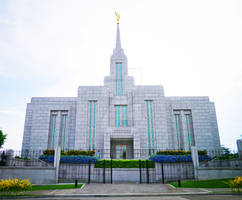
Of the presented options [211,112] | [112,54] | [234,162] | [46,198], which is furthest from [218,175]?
[112,54]

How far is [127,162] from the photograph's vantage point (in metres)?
19.2

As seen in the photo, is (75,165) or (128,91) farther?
(128,91)

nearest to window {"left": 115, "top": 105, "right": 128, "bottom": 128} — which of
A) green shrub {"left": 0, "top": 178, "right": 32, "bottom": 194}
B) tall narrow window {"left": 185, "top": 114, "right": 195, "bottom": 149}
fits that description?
tall narrow window {"left": 185, "top": 114, "right": 195, "bottom": 149}

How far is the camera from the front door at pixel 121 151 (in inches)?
1425

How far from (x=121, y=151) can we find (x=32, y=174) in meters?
21.9

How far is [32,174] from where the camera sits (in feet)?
54.6

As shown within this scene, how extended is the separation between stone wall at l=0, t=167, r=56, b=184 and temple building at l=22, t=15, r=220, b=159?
21.2 m

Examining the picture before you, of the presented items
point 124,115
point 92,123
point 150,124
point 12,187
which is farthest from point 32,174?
point 150,124

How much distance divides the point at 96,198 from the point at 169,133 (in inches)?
1334

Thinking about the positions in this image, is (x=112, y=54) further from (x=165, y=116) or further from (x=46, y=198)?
(x=46, y=198)

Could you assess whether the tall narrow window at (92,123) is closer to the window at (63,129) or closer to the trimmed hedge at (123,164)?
the window at (63,129)

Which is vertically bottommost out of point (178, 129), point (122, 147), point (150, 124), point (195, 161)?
point (195, 161)

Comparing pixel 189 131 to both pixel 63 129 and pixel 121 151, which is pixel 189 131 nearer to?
pixel 121 151

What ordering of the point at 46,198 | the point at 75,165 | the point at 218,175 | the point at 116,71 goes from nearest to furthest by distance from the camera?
1. the point at 46,198
2. the point at 218,175
3. the point at 75,165
4. the point at 116,71
